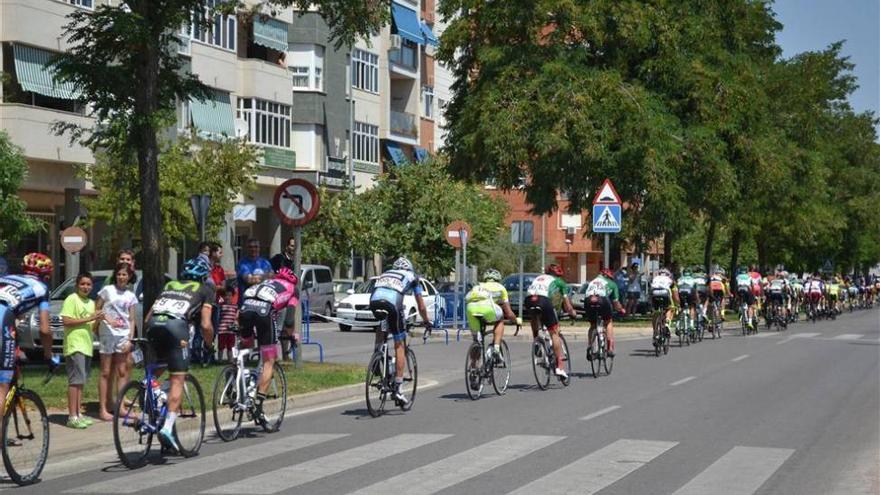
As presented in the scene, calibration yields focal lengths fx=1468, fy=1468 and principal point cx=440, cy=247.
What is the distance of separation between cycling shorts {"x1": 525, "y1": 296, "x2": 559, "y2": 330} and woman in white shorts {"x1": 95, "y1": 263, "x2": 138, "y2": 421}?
6465mm

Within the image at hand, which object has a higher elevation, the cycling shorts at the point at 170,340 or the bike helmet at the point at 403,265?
the bike helmet at the point at 403,265

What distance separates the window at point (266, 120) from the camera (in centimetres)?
5072

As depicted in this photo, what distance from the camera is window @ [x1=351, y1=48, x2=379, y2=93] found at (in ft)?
200

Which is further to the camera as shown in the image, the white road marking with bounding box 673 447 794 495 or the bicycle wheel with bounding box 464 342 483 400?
the bicycle wheel with bounding box 464 342 483 400

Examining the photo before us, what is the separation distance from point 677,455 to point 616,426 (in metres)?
2.41

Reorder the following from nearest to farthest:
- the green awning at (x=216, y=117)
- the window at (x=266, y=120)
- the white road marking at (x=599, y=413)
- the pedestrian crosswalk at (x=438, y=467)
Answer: the pedestrian crosswalk at (x=438, y=467)
the white road marking at (x=599, y=413)
the green awning at (x=216, y=117)
the window at (x=266, y=120)

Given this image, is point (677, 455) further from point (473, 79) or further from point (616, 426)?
point (473, 79)

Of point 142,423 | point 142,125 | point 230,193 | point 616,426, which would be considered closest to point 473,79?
point 230,193

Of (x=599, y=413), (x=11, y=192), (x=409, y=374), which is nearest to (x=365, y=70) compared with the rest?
(x=11, y=192)

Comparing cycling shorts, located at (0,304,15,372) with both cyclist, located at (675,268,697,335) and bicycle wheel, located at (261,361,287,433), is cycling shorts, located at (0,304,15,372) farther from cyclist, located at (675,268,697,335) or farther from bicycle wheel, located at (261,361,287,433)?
cyclist, located at (675,268,697,335)

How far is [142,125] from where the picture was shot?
19469 millimetres

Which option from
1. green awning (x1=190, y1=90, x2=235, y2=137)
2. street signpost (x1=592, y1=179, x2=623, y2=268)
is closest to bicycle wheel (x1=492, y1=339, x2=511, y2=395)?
street signpost (x1=592, y1=179, x2=623, y2=268)

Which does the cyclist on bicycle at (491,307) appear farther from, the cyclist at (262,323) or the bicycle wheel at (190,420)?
the bicycle wheel at (190,420)

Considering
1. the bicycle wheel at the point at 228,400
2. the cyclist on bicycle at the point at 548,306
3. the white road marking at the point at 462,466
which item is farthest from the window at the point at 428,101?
the white road marking at the point at 462,466
